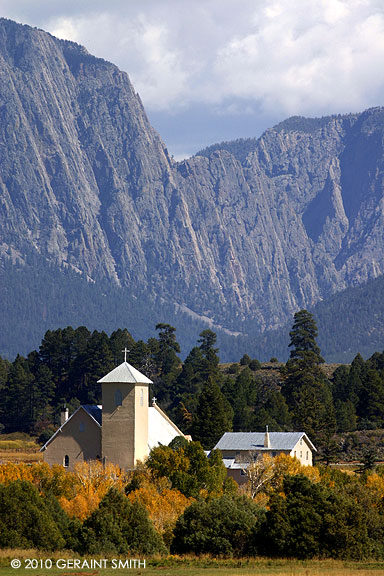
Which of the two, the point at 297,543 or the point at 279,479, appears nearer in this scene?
the point at 297,543

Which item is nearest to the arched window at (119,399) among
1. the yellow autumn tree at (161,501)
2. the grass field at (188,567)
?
the yellow autumn tree at (161,501)

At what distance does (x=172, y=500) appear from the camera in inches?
3140

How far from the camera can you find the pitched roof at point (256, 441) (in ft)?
379

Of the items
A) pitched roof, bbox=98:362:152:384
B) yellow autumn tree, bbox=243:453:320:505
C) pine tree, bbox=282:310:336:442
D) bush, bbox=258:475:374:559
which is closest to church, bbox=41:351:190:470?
pitched roof, bbox=98:362:152:384

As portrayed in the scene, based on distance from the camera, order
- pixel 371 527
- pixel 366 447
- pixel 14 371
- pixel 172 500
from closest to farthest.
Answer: pixel 371 527
pixel 172 500
pixel 366 447
pixel 14 371

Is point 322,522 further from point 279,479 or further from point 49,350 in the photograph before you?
point 49,350

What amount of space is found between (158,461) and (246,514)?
2531cm

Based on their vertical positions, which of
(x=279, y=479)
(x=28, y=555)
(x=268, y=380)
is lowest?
(x=28, y=555)

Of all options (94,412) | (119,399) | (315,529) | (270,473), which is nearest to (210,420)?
(94,412)

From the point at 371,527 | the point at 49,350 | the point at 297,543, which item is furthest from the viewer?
the point at 49,350

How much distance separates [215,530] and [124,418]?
116 feet

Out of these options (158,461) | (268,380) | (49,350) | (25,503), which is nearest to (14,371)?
(49,350)

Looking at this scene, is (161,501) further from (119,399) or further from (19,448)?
(19,448)

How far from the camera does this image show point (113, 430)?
9831 centimetres
